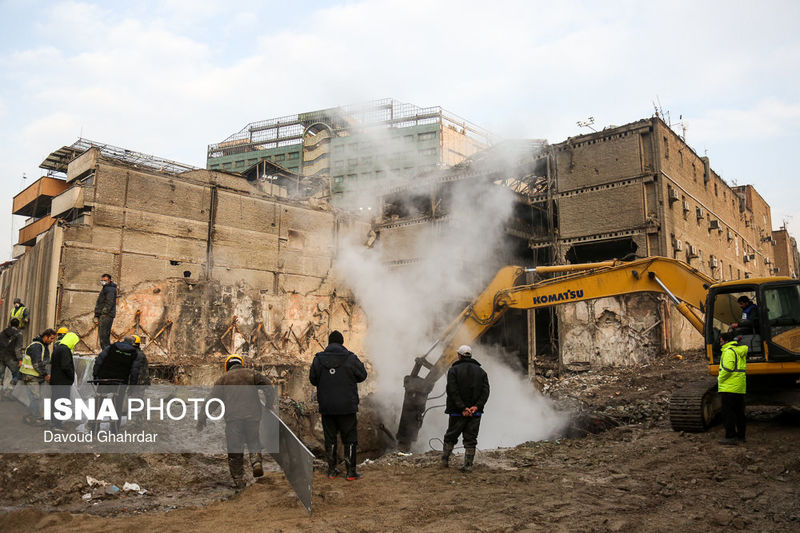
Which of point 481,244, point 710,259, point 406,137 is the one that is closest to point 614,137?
point 481,244

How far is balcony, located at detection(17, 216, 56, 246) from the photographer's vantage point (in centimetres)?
2461

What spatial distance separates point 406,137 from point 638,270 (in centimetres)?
3587

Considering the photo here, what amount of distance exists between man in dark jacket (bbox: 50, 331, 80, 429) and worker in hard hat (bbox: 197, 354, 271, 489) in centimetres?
314

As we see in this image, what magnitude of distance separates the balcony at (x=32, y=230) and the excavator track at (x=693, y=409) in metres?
25.3

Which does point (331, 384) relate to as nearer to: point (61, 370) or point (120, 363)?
point (120, 363)

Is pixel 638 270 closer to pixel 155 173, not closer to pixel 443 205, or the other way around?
pixel 443 205

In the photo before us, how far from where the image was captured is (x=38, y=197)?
24.9 m

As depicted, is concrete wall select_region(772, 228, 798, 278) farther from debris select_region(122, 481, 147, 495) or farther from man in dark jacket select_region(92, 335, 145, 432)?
debris select_region(122, 481, 147, 495)

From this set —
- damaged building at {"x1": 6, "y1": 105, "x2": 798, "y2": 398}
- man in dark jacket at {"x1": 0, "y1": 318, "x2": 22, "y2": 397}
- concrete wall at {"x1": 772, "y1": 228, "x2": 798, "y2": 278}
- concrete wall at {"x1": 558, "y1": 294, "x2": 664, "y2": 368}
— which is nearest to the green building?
damaged building at {"x1": 6, "y1": 105, "x2": 798, "y2": 398}

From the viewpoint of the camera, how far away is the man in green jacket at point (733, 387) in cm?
716

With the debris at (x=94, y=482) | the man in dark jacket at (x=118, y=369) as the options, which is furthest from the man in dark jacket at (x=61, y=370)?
the debris at (x=94, y=482)

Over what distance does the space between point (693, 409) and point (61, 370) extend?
9.04 metres

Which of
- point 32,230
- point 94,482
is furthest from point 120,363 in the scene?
point 32,230

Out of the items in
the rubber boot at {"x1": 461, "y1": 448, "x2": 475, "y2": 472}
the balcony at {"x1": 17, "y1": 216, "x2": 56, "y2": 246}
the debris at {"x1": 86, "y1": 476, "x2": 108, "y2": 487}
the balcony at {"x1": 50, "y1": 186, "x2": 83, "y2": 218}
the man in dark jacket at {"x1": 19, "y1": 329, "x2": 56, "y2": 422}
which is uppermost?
the balcony at {"x1": 17, "y1": 216, "x2": 56, "y2": 246}
